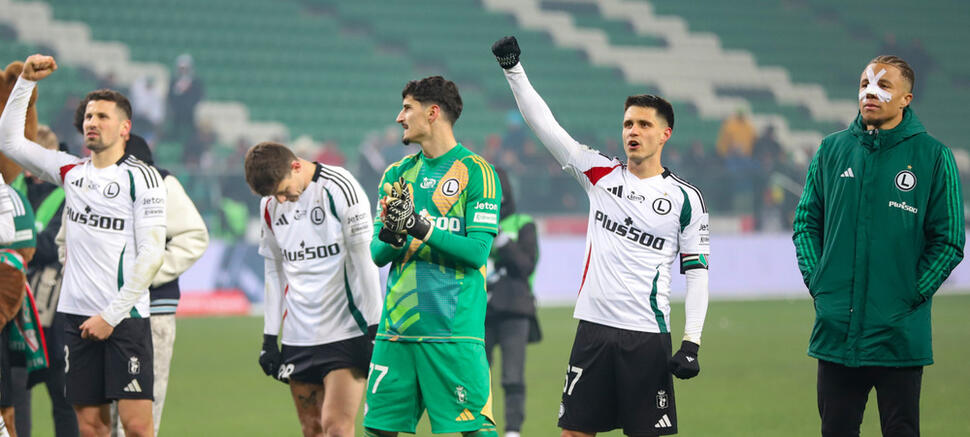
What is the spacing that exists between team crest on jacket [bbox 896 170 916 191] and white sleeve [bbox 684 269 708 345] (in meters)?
1.05

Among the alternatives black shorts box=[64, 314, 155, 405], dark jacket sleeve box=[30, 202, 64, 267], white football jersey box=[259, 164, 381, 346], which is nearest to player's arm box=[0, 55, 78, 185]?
black shorts box=[64, 314, 155, 405]

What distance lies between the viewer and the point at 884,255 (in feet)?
16.5

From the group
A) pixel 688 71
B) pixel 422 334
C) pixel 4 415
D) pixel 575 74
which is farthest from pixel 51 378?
pixel 688 71

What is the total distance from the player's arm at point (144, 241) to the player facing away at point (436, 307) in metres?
1.34

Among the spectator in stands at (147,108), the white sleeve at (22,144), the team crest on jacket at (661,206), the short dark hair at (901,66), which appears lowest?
the team crest on jacket at (661,206)

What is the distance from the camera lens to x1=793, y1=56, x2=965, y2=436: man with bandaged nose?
16.4ft

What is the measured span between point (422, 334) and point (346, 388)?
2.74 ft

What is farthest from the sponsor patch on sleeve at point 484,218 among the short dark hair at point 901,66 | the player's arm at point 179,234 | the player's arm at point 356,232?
the player's arm at point 179,234

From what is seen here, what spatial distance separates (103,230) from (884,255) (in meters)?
3.91

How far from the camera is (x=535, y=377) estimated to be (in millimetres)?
12031

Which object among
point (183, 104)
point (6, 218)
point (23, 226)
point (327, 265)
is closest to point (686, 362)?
point (327, 265)

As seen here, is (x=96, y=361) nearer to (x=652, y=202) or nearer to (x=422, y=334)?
(x=422, y=334)

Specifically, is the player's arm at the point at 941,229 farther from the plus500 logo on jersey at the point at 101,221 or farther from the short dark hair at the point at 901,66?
the plus500 logo on jersey at the point at 101,221

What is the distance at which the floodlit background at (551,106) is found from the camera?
1178 cm
